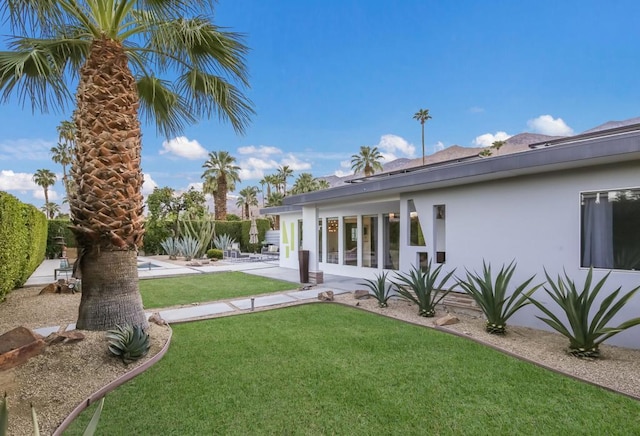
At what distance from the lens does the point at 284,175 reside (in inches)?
2248

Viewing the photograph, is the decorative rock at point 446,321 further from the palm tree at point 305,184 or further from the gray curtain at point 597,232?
the palm tree at point 305,184

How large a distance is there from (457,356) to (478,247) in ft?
11.5

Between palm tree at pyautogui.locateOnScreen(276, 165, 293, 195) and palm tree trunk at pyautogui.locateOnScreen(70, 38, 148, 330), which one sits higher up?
palm tree at pyautogui.locateOnScreen(276, 165, 293, 195)

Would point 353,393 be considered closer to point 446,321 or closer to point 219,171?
point 446,321

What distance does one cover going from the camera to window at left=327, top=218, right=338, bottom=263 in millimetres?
14867

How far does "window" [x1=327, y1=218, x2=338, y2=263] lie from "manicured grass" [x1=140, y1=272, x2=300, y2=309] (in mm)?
2950

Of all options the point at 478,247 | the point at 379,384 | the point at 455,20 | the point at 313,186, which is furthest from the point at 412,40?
the point at 313,186

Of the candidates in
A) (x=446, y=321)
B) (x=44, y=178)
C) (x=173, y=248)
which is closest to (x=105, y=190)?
(x=446, y=321)

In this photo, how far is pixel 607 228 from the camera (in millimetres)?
6086

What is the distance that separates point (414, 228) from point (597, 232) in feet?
15.0

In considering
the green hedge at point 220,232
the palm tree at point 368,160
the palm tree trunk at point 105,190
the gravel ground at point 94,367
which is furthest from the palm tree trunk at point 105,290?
the palm tree at point 368,160

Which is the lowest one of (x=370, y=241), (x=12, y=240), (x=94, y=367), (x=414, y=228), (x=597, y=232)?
(x=94, y=367)

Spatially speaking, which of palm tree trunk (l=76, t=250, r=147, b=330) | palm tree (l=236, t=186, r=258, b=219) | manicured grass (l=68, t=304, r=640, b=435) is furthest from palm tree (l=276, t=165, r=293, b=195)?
manicured grass (l=68, t=304, r=640, b=435)

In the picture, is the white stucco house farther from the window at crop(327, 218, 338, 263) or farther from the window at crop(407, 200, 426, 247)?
→ the window at crop(327, 218, 338, 263)
